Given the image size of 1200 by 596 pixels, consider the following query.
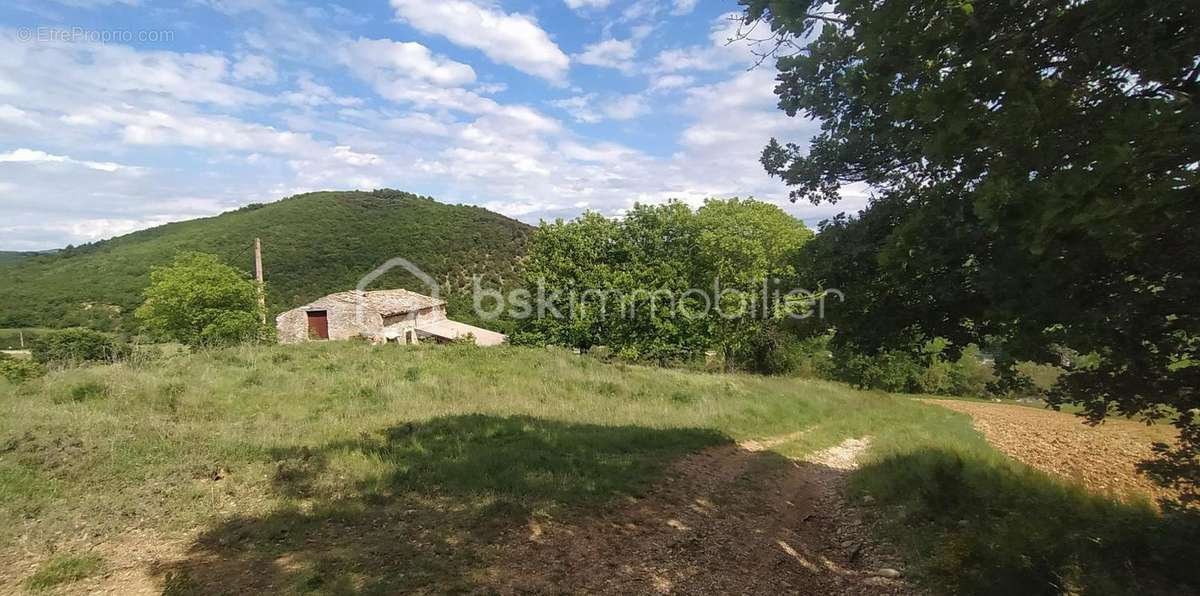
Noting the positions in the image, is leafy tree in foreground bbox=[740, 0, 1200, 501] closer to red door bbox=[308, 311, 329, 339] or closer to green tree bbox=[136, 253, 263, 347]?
green tree bbox=[136, 253, 263, 347]

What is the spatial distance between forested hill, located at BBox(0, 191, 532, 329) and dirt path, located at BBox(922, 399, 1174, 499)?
46.2 meters

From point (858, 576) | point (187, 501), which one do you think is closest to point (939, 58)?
point (858, 576)

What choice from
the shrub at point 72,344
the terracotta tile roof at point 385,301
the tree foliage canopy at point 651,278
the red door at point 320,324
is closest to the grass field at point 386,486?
the tree foliage canopy at point 651,278

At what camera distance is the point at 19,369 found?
1489 cm

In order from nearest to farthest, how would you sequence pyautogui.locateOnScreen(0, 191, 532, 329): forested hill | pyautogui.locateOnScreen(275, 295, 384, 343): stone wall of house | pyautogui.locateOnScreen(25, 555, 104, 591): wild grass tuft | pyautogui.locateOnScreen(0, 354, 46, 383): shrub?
pyautogui.locateOnScreen(25, 555, 104, 591): wild grass tuft
pyautogui.locateOnScreen(0, 354, 46, 383): shrub
pyautogui.locateOnScreen(275, 295, 384, 343): stone wall of house
pyautogui.locateOnScreen(0, 191, 532, 329): forested hill

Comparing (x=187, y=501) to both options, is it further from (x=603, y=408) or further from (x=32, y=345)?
(x=32, y=345)

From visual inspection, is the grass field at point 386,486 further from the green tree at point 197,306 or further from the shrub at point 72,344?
the shrub at point 72,344

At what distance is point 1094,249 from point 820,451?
8.98 meters

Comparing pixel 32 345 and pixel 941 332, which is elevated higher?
pixel 941 332

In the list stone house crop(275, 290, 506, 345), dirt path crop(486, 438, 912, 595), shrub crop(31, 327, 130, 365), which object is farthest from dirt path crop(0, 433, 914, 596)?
stone house crop(275, 290, 506, 345)

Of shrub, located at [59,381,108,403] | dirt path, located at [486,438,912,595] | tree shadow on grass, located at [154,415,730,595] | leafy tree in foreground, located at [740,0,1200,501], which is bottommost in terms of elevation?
dirt path, located at [486,438,912,595]

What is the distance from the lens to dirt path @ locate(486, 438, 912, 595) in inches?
187

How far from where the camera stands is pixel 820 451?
463 inches

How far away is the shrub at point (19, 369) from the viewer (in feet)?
45.6
